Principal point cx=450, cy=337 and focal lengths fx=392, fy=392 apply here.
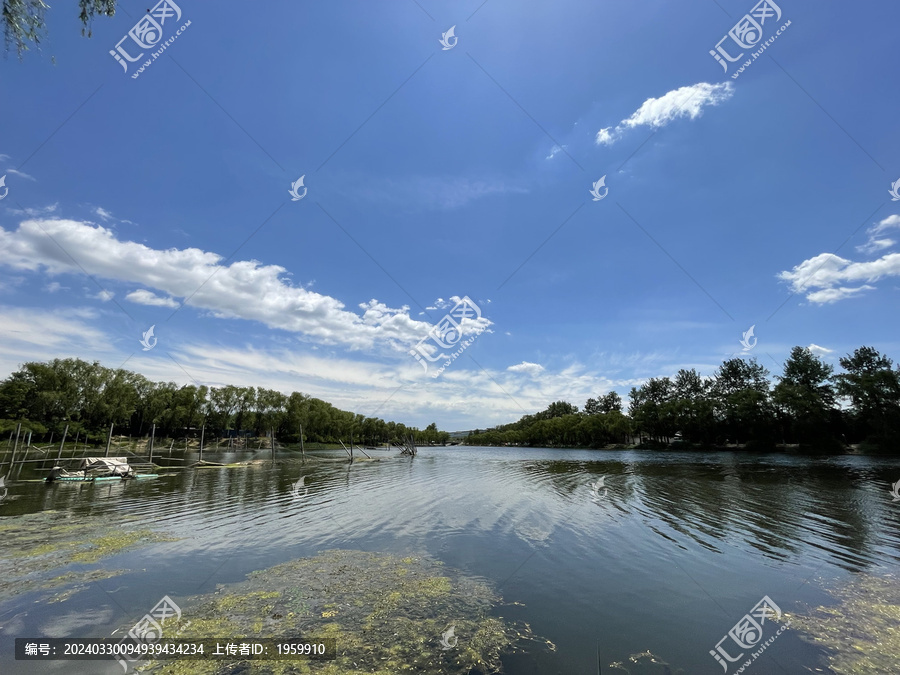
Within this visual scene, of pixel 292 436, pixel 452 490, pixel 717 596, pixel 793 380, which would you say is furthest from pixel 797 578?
pixel 292 436

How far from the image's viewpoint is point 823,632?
27.3 feet

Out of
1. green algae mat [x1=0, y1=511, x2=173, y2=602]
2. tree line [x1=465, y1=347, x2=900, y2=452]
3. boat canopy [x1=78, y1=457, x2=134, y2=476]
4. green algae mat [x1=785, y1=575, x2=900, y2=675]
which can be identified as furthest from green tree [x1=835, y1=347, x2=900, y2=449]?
boat canopy [x1=78, y1=457, x2=134, y2=476]

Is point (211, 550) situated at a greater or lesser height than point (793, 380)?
lesser

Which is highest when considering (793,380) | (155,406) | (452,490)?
(793,380)

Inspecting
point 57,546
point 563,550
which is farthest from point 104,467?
point 563,550

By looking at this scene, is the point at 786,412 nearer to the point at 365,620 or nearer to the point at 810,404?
the point at 810,404

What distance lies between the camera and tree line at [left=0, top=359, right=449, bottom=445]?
78875 millimetres

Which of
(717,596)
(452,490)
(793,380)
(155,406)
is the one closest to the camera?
(717,596)

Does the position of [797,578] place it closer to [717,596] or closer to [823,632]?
[717,596]

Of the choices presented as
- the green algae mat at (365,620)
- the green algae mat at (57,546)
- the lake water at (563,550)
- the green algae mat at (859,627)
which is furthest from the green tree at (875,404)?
the green algae mat at (57,546)

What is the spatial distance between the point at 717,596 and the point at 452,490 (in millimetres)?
23671

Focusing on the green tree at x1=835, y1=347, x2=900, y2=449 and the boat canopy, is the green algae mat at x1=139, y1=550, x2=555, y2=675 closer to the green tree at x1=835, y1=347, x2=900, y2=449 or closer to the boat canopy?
the boat canopy

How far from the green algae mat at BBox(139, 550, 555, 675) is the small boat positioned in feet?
111

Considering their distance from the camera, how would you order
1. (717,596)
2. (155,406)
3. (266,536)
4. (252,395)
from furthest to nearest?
(252,395) → (155,406) → (266,536) → (717,596)
